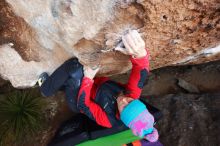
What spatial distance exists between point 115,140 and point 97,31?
134 centimetres

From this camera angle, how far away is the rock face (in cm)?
231

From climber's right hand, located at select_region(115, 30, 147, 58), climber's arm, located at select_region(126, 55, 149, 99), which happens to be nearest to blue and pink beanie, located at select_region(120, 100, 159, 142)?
climber's arm, located at select_region(126, 55, 149, 99)

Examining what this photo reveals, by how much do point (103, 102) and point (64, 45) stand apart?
591 millimetres

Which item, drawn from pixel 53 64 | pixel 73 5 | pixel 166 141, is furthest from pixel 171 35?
pixel 166 141

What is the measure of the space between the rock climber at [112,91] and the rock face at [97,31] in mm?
106

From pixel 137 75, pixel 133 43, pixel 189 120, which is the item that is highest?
pixel 133 43

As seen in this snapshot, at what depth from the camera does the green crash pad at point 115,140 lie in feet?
11.2

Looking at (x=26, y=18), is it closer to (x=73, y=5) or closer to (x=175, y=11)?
(x=73, y=5)

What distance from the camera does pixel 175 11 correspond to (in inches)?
91.8

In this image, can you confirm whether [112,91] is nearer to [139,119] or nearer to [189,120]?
[139,119]

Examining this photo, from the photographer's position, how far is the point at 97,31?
8.01 feet

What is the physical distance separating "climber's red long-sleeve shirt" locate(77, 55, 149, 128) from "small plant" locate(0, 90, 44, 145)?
4.15 ft

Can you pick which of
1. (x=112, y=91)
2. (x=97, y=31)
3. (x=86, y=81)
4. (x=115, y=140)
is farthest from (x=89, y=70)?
(x=115, y=140)

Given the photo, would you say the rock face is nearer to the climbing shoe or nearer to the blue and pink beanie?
the climbing shoe
